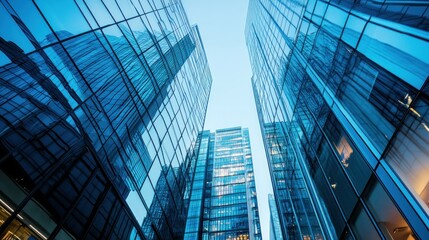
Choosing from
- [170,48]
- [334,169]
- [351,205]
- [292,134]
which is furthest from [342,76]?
[170,48]

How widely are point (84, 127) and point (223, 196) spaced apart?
7161cm

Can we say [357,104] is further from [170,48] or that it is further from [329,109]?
[170,48]

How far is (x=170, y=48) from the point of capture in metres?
27.1

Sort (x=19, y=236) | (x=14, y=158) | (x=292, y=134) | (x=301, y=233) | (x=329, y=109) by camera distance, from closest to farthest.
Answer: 1. (x=19, y=236)
2. (x=14, y=158)
3. (x=329, y=109)
4. (x=301, y=233)
5. (x=292, y=134)

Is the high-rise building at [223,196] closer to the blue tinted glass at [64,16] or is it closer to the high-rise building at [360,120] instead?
the high-rise building at [360,120]

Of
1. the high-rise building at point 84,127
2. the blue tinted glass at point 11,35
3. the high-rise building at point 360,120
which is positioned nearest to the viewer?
the high-rise building at point 84,127

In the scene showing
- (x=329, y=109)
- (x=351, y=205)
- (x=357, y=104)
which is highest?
(x=329, y=109)

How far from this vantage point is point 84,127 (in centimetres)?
1059

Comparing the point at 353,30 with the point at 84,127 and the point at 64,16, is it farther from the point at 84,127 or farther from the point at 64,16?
the point at 64,16

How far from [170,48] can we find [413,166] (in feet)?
77.3

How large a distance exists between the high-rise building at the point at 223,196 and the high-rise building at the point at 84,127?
1708 inches

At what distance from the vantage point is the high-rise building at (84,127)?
7336 mm

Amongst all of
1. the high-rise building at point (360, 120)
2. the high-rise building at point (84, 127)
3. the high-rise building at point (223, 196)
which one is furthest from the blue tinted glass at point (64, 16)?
the high-rise building at point (223, 196)

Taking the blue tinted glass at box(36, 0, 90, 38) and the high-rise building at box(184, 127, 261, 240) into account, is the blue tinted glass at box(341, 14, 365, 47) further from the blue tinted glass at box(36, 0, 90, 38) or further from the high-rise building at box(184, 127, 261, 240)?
the high-rise building at box(184, 127, 261, 240)
